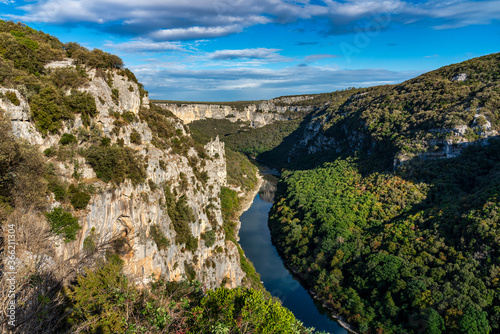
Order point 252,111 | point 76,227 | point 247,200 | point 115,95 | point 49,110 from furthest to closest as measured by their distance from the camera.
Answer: point 252,111 → point 247,200 → point 115,95 → point 49,110 → point 76,227

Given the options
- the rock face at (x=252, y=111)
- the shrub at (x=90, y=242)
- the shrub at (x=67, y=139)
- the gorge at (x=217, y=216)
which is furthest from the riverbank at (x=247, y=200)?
the rock face at (x=252, y=111)

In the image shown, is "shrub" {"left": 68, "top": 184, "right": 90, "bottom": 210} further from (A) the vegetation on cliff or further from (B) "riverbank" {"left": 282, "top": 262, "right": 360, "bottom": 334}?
(B) "riverbank" {"left": 282, "top": 262, "right": 360, "bottom": 334}

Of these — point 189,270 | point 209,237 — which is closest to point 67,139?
point 189,270

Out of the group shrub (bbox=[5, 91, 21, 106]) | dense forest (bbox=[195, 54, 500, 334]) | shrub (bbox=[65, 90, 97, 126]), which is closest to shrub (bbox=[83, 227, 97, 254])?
shrub (bbox=[5, 91, 21, 106])

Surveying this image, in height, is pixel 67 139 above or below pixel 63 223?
above

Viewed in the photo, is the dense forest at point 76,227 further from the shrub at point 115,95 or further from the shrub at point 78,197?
the shrub at point 115,95

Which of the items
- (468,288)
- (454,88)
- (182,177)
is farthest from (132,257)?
(454,88)

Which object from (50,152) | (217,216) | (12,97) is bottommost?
(217,216)

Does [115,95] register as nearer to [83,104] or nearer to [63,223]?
[83,104]
